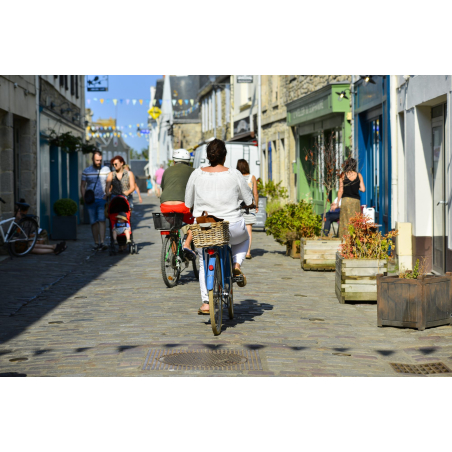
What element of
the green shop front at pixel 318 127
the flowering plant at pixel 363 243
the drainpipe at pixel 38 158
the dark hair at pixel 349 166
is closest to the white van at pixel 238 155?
the green shop front at pixel 318 127

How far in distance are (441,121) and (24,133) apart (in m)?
9.49

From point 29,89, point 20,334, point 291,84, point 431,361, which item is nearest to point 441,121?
point 431,361

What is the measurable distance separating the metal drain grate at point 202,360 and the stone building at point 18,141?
29.4 feet

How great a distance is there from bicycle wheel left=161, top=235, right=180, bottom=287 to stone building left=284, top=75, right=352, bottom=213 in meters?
6.34

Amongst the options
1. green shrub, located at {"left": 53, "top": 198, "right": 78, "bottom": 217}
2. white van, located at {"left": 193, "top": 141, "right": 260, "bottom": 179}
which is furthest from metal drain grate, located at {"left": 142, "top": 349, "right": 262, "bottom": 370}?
white van, located at {"left": 193, "top": 141, "right": 260, "bottom": 179}

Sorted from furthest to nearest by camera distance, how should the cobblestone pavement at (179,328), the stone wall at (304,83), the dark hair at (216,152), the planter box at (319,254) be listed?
1. the stone wall at (304,83)
2. the planter box at (319,254)
3. the dark hair at (216,152)
4. the cobblestone pavement at (179,328)

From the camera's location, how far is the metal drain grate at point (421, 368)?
17.1 ft

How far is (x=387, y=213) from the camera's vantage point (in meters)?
13.2

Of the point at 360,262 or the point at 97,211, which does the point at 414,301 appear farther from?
the point at 97,211

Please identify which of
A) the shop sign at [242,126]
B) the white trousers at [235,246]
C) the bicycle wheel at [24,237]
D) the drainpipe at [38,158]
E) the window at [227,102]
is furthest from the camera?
the window at [227,102]

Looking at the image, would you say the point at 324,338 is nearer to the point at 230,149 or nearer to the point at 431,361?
the point at 431,361

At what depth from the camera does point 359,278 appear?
816cm

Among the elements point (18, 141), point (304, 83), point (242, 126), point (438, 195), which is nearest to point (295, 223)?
point (438, 195)

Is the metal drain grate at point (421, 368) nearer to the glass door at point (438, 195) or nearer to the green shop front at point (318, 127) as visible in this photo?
the glass door at point (438, 195)
